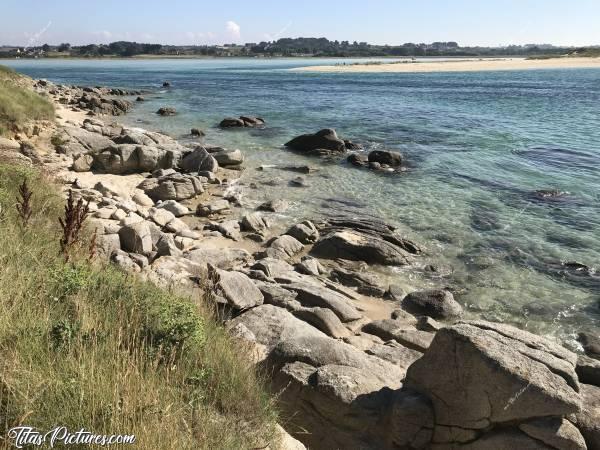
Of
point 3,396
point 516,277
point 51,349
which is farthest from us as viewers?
point 516,277

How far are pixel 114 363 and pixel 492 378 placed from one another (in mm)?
4442

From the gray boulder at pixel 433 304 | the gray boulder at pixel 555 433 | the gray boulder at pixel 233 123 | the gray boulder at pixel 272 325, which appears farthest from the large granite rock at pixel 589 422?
the gray boulder at pixel 233 123

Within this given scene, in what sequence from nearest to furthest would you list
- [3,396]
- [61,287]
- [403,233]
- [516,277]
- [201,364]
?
1. [3,396]
2. [201,364]
3. [61,287]
4. [516,277]
5. [403,233]

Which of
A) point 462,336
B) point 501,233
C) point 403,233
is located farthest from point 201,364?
point 501,233

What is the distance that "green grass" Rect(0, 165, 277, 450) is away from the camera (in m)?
3.79

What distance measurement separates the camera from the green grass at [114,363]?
3795 millimetres

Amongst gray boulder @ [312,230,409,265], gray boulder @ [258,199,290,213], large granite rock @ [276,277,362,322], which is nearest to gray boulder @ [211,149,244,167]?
gray boulder @ [258,199,290,213]

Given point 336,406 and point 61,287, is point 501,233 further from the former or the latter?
point 61,287

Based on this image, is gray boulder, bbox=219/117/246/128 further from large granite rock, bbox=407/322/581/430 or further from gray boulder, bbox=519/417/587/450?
gray boulder, bbox=519/417/587/450

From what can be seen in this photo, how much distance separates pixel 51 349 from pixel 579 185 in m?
22.2

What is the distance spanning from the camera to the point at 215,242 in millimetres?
14898

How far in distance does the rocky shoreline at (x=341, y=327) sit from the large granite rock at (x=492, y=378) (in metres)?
0.01

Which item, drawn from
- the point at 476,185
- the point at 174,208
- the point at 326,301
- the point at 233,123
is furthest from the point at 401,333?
the point at 233,123

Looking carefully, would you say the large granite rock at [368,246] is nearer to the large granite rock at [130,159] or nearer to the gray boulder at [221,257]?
the gray boulder at [221,257]
